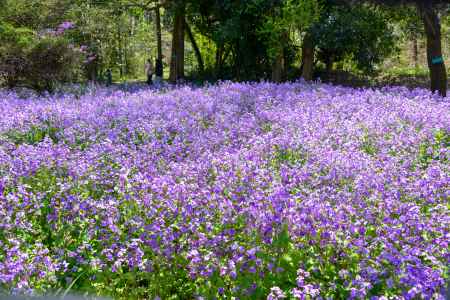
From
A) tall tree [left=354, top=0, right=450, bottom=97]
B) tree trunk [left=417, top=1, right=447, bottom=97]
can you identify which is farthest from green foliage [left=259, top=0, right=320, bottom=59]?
tree trunk [left=417, top=1, right=447, bottom=97]

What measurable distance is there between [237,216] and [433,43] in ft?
31.0

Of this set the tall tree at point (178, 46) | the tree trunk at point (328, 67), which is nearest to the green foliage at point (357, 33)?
the tree trunk at point (328, 67)

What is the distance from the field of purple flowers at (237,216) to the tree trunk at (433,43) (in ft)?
16.9

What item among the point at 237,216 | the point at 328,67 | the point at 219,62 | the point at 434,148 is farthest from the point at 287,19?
the point at 237,216

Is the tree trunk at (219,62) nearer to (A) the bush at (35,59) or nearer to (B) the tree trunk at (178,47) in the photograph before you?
(B) the tree trunk at (178,47)

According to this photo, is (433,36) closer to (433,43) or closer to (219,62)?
(433,43)

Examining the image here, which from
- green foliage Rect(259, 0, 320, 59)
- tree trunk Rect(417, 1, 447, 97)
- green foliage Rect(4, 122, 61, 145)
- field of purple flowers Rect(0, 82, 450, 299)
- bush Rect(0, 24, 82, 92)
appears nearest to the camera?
field of purple flowers Rect(0, 82, 450, 299)

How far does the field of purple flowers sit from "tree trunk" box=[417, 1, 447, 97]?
5.16 metres

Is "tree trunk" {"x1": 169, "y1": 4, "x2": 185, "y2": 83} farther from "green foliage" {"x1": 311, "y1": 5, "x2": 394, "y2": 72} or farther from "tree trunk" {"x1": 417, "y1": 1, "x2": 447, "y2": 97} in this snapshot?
"tree trunk" {"x1": 417, "y1": 1, "x2": 447, "y2": 97}

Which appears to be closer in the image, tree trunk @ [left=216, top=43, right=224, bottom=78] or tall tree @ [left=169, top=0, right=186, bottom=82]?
tall tree @ [left=169, top=0, right=186, bottom=82]

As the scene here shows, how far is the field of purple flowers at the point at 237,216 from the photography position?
3.51 m

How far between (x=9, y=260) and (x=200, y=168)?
6.85 feet

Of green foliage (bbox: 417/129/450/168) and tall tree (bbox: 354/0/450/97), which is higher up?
tall tree (bbox: 354/0/450/97)

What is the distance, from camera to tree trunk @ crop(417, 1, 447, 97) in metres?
11.7
